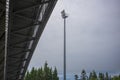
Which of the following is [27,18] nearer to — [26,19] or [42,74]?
[26,19]

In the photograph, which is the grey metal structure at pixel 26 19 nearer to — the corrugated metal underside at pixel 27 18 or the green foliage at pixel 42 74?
the corrugated metal underside at pixel 27 18

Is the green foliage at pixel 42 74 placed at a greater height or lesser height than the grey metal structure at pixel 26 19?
greater

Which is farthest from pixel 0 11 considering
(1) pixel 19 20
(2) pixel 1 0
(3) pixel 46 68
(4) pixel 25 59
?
(3) pixel 46 68

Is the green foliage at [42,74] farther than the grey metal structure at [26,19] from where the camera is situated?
Yes

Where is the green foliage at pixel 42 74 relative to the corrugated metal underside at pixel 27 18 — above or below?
above

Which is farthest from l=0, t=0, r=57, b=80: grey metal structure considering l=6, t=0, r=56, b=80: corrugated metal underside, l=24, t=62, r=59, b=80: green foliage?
l=24, t=62, r=59, b=80: green foliage

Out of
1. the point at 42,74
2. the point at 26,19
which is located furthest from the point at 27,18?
the point at 42,74

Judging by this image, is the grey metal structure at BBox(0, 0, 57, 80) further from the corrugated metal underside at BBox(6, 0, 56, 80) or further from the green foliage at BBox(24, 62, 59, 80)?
the green foliage at BBox(24, 62, 59, 80)

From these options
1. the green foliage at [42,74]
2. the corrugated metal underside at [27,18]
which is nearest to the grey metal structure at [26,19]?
the corrugated metal underside at [27,18]

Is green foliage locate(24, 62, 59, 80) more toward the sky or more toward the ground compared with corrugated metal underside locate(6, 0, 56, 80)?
more toward the sky

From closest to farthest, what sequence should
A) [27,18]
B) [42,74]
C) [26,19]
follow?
[27,18] → [26,19] → [42,74]

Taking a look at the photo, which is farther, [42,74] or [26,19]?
[42,74]

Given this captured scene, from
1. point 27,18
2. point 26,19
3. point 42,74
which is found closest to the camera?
point 27,18

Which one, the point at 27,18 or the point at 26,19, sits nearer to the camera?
the point at 27,18
